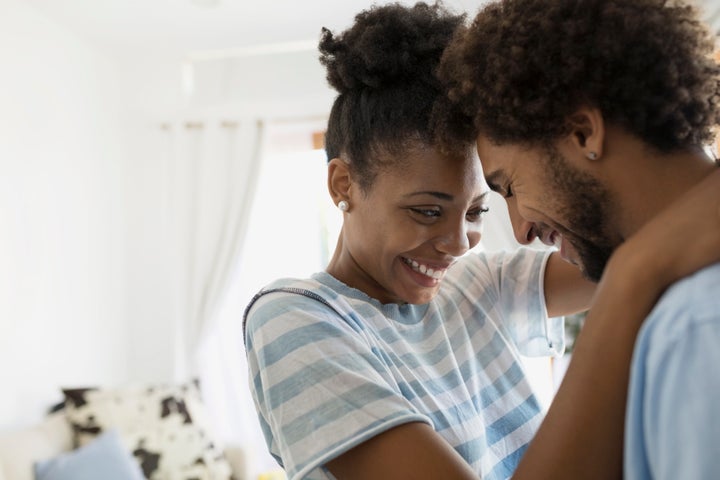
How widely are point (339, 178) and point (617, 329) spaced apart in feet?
2.15

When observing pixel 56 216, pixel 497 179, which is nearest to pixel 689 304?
pixel 497 179

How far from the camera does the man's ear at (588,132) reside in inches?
32.9

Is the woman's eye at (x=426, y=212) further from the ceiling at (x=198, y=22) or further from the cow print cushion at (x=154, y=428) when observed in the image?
the ceiling at (x=198, y=22)

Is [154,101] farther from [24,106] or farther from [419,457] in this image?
[419,457]

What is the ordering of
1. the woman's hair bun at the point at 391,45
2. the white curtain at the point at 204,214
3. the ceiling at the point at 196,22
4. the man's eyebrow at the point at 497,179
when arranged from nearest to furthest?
the man's eyebrow at the point at 497,179
the woman's hair bun at the point at 391,45
the ceiling at the point at 196,22
the white curtain at the point at 204,214

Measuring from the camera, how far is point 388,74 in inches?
46.7

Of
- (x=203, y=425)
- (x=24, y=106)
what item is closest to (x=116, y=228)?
(x=24, y=106)

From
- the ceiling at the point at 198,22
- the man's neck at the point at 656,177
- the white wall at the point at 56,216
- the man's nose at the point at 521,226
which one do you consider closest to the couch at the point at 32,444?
the white wall at the point at 56,216

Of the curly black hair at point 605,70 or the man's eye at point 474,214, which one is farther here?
the man's eye at point 474,214

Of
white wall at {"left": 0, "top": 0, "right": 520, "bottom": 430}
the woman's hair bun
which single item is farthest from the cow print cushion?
the woman's hair bun

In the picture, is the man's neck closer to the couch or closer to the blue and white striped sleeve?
the blue and white striped sleeve

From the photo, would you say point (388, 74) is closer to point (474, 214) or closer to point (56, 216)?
point (474, 214)

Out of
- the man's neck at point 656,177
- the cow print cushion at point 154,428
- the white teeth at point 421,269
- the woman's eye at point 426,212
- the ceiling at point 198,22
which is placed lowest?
the cow print cushion at point 154,428

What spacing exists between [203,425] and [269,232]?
1408 mm
